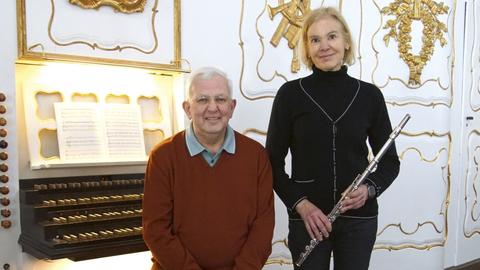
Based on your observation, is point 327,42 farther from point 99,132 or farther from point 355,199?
point 99,132

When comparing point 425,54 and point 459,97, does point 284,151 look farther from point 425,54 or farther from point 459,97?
point 459,97

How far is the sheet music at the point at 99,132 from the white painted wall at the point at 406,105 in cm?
45

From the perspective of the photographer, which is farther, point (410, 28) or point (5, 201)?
point (410, 28)

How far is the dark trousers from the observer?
160 cm

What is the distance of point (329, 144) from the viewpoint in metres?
1.62

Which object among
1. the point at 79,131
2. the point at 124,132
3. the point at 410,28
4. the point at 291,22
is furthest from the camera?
the point at 410,28

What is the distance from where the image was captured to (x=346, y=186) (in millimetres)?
1634

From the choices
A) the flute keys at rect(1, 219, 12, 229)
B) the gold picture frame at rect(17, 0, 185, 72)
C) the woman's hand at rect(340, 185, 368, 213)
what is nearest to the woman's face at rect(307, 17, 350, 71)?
the woman's hand at rect(340, 185, 368, 213)

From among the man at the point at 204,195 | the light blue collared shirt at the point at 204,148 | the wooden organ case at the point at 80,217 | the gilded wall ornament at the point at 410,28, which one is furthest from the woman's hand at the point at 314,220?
the gilded wall ornament at the point at 410,28

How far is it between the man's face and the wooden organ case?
69 cm

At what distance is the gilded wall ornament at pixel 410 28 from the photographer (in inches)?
131

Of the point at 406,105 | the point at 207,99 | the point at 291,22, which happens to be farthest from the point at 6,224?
the point at 406,105

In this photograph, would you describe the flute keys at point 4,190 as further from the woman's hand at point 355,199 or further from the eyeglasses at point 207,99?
the woman's hand at point 355,199

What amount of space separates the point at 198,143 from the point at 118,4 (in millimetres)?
998
